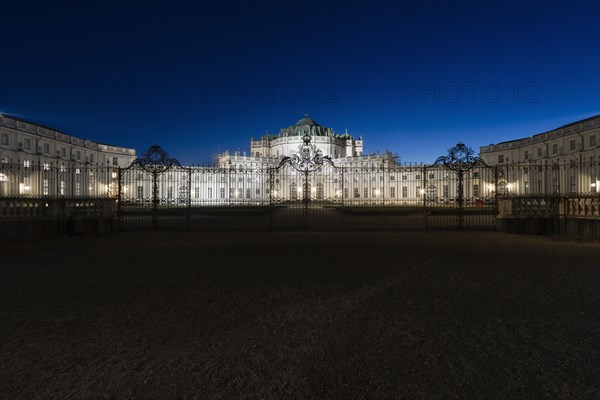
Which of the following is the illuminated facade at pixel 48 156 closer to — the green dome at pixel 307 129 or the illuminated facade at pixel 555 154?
the green dome at pixel 307 129

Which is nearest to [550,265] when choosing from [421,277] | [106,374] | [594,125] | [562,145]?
[421,277]

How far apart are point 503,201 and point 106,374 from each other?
1845 cm

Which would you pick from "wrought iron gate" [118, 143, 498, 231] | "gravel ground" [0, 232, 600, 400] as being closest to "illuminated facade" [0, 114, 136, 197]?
"wrought iron gate" [118, 143, 498, 231]

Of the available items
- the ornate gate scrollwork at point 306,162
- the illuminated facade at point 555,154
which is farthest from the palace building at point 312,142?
the ornate gate scrollwork at point 306,162

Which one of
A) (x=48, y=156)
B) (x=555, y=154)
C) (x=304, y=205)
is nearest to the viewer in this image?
(x=304, y=205)

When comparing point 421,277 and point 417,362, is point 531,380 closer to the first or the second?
point 417,362

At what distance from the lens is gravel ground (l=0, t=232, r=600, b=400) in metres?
3.47

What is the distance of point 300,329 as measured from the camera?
4805 millimetres

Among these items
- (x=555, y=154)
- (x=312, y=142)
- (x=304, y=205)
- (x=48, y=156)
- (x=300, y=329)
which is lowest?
(x=300, y=329)

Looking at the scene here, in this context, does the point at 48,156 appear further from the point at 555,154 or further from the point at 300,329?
the point at 555,154

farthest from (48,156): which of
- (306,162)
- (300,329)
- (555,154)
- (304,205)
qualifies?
(555,154)

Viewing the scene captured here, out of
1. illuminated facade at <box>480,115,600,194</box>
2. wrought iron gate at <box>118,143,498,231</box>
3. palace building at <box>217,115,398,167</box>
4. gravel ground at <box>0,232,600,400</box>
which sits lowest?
gravel ground at <box>0,232,600,400</box>

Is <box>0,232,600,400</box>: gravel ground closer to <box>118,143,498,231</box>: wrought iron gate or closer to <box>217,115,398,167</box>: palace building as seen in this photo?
<box>118,143,498,231</box>: wrought iron gate

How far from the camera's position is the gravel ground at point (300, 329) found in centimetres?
347
